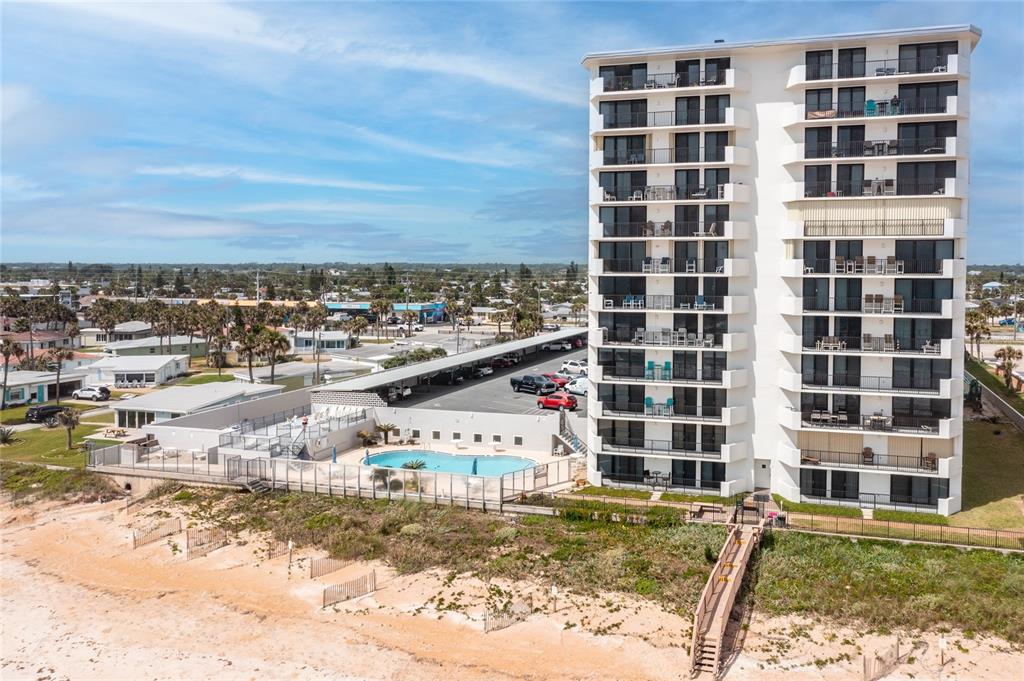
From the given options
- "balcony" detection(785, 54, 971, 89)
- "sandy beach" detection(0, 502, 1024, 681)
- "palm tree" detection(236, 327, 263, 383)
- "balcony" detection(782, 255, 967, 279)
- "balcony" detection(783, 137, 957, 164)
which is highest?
"balcony" detection(785, 54, 971, 89)

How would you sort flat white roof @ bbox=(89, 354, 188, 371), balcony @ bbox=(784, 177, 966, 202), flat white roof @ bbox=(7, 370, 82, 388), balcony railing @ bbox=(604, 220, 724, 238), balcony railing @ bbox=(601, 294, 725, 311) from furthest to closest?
flat white roof @ bbox=(89, 354, 188, 371)
flat white roof @ bbox=(7, 370, 82, 388)
balcony railing @ bbox=(601, 294, 725, 311)
balcony railing @ bbox=(604, 220, 724, 238)
balcony @ bbox=(784, 177, 966, 202)

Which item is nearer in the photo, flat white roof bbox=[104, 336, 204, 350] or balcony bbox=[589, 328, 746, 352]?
balcony bbox=[589, 328, 746, 352]

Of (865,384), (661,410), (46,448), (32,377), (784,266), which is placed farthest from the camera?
(32,377)

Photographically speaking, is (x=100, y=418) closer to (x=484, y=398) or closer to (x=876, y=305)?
(x=484, y=398)

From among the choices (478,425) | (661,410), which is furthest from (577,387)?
A: (661,410)

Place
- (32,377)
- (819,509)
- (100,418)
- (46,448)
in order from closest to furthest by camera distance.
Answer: (819,509)
(46,448)
(100,418)
(32,377)

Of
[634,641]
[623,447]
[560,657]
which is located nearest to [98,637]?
[560,657]

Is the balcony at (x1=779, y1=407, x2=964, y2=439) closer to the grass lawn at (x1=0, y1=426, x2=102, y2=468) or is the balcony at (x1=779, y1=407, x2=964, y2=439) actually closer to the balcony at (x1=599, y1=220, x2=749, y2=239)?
the balcony at (x1=599, y1=220, x2=749, y2=239)

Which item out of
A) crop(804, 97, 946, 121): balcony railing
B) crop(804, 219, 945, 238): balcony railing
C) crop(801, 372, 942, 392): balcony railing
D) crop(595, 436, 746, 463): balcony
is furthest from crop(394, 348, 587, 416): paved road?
crop(804, 97, 946, 121): balcony railing
